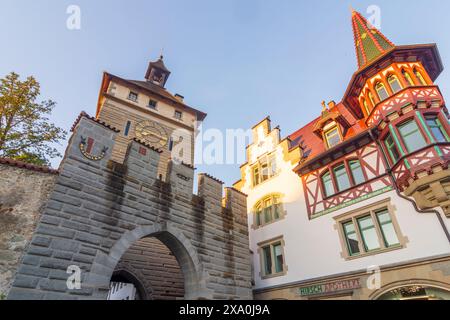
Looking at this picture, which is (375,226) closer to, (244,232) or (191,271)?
(244,232)

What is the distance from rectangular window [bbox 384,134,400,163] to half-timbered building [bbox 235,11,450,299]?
54 millimetres

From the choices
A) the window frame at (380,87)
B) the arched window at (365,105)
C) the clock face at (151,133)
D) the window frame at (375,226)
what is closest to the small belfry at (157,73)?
the clock face at (151,133)

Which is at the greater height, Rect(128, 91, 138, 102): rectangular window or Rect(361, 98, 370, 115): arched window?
Rect(128, 91, 138, 102): rectangular window

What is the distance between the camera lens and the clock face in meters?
18.8

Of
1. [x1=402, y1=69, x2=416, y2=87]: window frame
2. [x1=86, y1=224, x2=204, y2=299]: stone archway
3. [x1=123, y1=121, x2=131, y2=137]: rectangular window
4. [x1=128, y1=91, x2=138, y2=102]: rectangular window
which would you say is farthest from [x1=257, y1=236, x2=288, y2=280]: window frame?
[x1=128, y1=91, x2=138, y2=102]: rectangular window

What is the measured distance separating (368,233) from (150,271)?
9.30 meters

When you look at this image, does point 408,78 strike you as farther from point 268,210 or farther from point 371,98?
point 268,210

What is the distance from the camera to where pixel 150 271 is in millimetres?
11789

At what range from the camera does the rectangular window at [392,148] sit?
428 inches

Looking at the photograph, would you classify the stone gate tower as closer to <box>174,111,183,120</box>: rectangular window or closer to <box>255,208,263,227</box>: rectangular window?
<box>255,208,263,227</box>: rectangular window

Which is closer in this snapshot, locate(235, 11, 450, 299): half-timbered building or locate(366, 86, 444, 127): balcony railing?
locate(235, 11, 450, 299): half-timbered building

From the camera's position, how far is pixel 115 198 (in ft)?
27.3

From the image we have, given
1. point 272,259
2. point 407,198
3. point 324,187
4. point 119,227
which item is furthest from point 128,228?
point 407,198

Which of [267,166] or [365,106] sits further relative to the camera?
[267,166]
